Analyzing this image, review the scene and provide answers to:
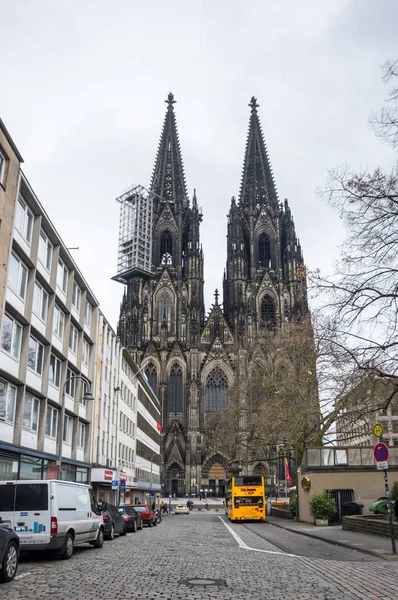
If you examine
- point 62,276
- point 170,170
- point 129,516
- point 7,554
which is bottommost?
point 129,516

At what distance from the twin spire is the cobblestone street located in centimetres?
8415

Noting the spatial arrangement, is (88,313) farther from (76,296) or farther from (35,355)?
(35,355)

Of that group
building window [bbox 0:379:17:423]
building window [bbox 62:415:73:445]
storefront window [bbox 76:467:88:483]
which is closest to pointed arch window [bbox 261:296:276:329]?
storefront window [bbox 76:467:88:483]

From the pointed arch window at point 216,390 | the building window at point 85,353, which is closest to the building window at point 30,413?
the building window at point 85,353

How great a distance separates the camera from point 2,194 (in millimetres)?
21344

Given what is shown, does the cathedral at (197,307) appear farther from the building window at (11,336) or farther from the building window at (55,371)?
the building window at (11,336)

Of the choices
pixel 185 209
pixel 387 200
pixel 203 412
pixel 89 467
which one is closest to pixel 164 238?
pixel 185 209

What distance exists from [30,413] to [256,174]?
7982 cm

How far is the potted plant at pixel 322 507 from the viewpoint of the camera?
25.2 m

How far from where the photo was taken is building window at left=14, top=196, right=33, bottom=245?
23.6m

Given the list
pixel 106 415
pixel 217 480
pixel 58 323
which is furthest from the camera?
pixel 217 480

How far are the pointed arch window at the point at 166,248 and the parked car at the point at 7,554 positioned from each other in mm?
81541

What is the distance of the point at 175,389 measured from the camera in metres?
82.5

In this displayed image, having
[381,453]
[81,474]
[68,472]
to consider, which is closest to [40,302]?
[68,472]
